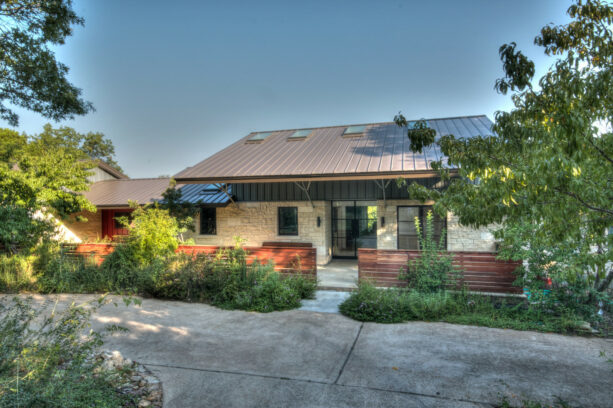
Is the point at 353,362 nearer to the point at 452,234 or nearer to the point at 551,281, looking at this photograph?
the point at 551,281

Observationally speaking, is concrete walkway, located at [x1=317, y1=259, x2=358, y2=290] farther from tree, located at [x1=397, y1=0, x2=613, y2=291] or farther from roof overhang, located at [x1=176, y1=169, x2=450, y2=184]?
tree, located at [x1=397, y1=0, x2=613, y2=291]

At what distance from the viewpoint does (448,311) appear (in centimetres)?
635

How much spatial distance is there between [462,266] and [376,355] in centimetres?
364

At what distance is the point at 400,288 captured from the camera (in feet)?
24.2

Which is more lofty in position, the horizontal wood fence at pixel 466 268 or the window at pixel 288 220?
the window at pixel 288 220

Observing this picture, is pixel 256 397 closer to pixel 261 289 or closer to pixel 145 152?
pixel 261 289

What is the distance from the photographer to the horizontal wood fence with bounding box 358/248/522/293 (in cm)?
684

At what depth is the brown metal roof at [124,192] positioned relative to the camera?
15891mm

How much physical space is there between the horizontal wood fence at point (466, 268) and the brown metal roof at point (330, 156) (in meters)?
2.66

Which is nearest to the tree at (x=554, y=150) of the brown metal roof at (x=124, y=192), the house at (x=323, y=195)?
the house at (x=323, y=195)

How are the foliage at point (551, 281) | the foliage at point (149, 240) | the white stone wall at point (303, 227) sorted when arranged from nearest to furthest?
the foliage at point (551, 281), the foliage at point (149, 240), the white stone wall at point (303, 227)

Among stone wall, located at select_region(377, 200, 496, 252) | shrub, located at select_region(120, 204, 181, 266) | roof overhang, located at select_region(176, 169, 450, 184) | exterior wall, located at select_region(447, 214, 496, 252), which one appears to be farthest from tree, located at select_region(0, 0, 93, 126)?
exterior wall, located at select_region(447, 214, 496, 252)

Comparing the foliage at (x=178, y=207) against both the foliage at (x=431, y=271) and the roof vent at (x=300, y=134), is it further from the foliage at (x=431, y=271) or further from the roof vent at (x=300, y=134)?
the foliage at (x=431, y=271)

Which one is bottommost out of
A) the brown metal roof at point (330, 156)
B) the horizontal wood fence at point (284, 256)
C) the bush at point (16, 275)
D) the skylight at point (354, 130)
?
the bush at point (16, 275)
